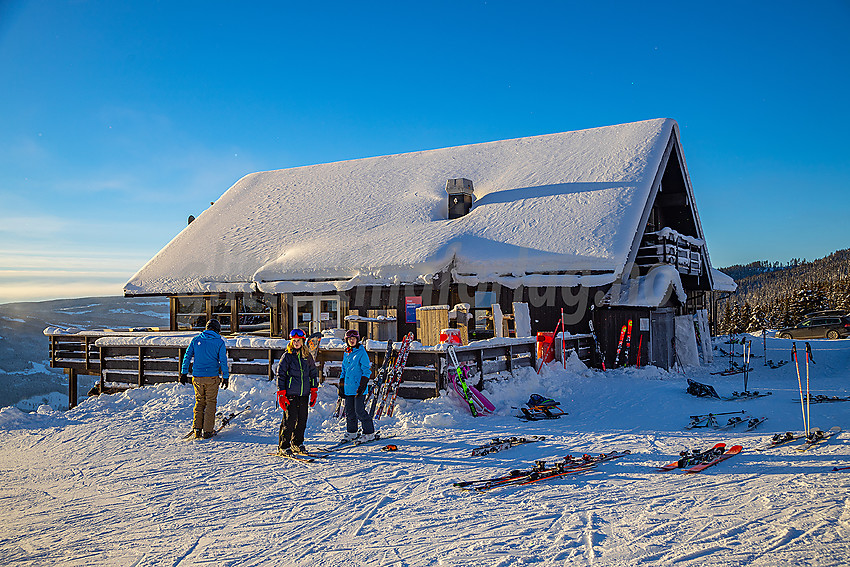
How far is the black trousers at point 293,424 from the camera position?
8.02 metres

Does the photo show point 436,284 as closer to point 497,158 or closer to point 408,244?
point 408,244

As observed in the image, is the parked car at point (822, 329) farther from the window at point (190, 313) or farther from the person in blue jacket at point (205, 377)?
the person in blue jacket at point (205, 377)

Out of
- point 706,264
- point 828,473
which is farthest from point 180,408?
point 706,264

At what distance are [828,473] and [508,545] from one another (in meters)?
4.17

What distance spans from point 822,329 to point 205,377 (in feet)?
116

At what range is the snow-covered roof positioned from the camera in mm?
16406

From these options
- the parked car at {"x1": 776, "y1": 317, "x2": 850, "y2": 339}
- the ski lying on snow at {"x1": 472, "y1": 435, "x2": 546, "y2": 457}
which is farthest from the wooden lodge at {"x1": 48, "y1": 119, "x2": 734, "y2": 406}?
the parked car at {"x1": 776, "y1": 317, "x2": 850, "y2": 339}

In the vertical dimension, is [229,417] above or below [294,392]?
below

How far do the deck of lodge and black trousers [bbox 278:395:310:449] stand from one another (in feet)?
9.84

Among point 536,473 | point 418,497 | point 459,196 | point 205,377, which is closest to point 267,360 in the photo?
point 205,377

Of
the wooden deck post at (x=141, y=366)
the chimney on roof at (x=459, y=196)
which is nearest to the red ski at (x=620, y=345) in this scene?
the chimney on roof at (x=459, y=196)

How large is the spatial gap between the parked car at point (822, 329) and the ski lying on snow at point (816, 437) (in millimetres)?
28917

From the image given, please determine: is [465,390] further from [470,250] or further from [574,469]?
[470,250]

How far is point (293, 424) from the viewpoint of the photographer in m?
8.06
